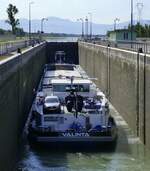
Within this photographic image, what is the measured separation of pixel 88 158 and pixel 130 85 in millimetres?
8939

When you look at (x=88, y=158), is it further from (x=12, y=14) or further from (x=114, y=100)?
(x=12, y=14)

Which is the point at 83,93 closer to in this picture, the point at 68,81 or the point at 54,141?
the point at 68,81

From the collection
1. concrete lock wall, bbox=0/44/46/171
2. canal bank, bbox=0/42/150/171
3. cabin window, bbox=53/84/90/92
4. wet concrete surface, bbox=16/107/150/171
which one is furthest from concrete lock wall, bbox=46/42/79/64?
wet concrete surface, bbox=16/107/150/171

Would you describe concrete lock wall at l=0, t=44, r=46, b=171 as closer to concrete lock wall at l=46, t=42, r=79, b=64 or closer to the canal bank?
the canal bank

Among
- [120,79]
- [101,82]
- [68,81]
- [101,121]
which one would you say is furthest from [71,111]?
[101,82]

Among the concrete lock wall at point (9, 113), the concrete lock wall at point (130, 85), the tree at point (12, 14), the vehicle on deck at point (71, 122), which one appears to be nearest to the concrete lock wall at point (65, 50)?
the tree at point (12, 14)

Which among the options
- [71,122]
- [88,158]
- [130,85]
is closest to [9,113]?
[88,158]

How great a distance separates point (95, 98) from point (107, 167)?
8.67 metres

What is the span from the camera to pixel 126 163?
26.6 meters

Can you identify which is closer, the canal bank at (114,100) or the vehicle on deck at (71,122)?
the canal bank at (114,100)

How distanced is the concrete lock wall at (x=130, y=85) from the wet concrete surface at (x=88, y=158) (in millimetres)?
938

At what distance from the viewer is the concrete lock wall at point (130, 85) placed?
97.9ft

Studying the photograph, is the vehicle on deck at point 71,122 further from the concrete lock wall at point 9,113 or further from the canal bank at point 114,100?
the concrete lock wall at point 9,113

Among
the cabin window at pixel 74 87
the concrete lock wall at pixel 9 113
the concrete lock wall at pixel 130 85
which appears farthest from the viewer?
the cabin window at pixel 74 87
